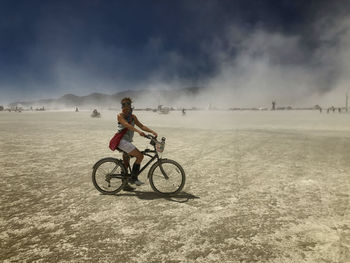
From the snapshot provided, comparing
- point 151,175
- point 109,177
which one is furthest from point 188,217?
point 109,177

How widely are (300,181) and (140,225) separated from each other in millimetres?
4501

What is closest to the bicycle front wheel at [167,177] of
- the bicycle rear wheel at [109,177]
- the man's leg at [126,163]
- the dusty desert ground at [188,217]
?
the dusty desert ground at [188,217]

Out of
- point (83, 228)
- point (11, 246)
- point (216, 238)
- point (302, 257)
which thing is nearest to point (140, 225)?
point (83, 228)

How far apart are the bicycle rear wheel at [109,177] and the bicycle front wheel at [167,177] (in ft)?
2.27

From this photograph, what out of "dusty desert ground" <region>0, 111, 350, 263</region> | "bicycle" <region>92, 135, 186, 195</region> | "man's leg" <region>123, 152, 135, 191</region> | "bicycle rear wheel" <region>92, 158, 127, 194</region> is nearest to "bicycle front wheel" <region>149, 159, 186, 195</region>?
"bicycle" <region>92, 135, 186, 195</region>

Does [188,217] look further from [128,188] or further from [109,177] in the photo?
[109,177]

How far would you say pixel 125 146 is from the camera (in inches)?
208

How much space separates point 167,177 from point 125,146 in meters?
1.10

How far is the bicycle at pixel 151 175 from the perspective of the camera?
524cm

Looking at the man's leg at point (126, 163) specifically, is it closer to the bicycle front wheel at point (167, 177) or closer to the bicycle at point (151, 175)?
the bicycle at point (151, 175)

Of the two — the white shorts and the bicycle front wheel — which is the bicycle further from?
the white shorts

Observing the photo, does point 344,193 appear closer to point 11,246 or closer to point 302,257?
point 302,257

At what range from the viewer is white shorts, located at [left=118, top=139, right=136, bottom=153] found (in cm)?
526

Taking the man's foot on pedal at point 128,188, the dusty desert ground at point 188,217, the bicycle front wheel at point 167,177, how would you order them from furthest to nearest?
the man's foot on pedal at point 128,188 < the bicycle front wheel at point 167,177 < the dusty desert ground at point 188,217
